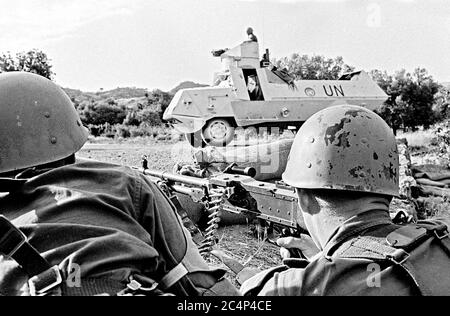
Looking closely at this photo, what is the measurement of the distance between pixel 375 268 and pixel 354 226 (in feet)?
0.90

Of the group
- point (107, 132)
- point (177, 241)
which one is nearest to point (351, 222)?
point (177, 241)

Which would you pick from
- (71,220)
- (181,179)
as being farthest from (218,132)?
(71,220)

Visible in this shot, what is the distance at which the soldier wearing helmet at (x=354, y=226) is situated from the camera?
1.91m

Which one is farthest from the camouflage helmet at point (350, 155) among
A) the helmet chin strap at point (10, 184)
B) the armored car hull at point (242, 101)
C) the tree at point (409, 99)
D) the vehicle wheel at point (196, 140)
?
the tree at point (409, 99)

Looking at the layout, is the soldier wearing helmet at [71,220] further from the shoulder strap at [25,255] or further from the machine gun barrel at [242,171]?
the machine gun barrel at [242,171]

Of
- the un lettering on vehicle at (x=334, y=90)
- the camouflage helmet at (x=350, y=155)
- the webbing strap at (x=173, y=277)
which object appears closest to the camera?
the webbing strap at (x=173, y=277)

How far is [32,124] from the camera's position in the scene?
2.22 metres

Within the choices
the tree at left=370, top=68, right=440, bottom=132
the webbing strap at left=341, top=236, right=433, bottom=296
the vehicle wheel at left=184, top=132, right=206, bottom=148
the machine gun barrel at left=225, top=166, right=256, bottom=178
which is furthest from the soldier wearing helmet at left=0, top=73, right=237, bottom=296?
the tree at left=370, top=68, right=440, bottom=132

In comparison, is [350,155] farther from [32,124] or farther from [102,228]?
[32,124]

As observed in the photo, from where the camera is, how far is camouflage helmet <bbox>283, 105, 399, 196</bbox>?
242cm

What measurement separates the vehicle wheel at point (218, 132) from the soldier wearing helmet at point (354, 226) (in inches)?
494

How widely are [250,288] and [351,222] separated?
526 millimetres

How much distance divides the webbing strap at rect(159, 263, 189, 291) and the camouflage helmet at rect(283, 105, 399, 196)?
0.80 m
